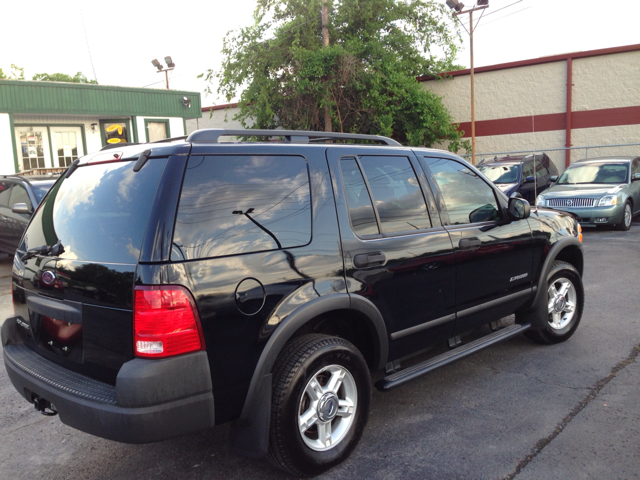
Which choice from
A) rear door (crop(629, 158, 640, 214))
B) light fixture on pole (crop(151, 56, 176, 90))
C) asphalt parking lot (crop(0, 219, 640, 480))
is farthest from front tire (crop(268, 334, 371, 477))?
light fixture on pole (crop(151, 56, 176, 90))

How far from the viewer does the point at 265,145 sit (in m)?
3.08

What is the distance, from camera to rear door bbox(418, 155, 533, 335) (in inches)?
158

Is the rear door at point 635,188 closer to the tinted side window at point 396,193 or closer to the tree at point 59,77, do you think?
the tinted side window at point 396,193

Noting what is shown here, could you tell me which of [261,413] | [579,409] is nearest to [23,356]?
[261,413]

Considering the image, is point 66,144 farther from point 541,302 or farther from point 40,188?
point 541,302

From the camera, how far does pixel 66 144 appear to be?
63.5ft

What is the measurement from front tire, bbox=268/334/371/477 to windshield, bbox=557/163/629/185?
12.2 metres

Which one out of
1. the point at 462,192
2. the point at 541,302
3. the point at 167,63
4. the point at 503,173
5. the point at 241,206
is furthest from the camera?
the point at 167,63

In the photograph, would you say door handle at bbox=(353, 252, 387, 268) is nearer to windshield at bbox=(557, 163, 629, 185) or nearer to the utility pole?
windshield at bbox=(557, 163, 629, 185)

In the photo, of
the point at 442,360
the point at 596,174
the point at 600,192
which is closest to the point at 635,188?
the point at 596,174

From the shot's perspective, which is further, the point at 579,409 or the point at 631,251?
the point at 631,251

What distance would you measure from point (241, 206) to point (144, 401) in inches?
41.3

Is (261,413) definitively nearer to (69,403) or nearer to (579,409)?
(69,403)

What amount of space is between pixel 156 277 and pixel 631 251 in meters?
9.61
